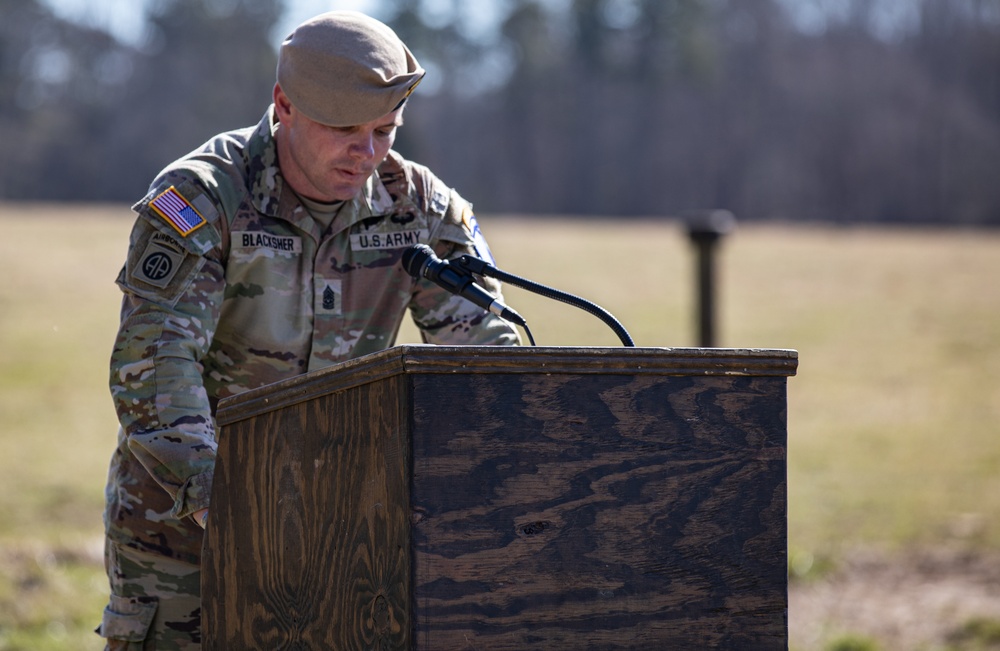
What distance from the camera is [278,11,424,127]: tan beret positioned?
2279 mm

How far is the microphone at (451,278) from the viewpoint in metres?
2.12

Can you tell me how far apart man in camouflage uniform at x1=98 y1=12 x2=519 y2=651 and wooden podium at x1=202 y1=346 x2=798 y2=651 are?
1.27ft

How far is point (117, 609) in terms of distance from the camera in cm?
245

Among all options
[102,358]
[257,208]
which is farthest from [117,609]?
[102,358]

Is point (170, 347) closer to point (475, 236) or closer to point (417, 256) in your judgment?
point (417, 256)

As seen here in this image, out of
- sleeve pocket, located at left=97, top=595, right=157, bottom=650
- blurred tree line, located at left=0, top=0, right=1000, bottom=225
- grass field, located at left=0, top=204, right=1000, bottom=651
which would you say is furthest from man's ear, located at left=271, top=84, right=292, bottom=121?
blurred tree line, located at left=0, top=0, right=1000, bottom=225

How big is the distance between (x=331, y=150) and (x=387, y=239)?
27 cm

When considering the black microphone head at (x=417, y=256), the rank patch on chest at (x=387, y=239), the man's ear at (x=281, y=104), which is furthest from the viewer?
the rank patch on chest at (x=387, y=239)

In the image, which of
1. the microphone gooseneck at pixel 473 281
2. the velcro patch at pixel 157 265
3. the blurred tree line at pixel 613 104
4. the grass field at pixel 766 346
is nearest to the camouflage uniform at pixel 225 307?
the velcro patch at pixel 157 265

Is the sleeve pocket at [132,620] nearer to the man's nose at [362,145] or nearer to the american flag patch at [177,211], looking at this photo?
the american flag patch at [177,211]

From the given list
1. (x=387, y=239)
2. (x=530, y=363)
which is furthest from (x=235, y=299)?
(x=530, y=363)

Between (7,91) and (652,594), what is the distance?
34.4 meters

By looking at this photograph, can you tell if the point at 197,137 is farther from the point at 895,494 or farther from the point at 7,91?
the point at 895,494

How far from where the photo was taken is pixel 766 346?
39.4 ft
